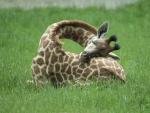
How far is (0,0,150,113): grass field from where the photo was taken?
7.29 metres

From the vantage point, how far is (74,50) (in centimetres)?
1129

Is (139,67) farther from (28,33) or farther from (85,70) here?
(28,33)

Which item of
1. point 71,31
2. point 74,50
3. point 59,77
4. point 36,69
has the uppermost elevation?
point 71,31

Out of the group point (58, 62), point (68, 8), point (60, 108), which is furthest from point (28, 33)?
point (60, 108)

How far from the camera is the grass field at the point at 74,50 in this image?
7293 mm

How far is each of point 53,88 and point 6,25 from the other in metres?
5.09

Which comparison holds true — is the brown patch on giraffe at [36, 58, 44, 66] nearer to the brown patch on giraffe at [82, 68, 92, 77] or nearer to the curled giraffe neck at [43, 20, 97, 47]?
the curled giraffe neck at [43, 20, 97, 47]

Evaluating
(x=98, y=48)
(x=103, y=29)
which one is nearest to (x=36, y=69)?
(x=98, y=48)

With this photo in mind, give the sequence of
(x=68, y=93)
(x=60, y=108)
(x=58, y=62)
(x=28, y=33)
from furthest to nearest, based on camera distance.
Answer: (x=28, y=33), (x=58, y=62), (x=68, y=93), (x=60, y=108)

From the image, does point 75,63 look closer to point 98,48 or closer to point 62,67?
point 62,67

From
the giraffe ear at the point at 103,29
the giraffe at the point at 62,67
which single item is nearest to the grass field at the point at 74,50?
the giraffe at the point at 62,67

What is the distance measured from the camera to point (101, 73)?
26.7ft

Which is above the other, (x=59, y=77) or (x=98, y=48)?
(x=98, y=48)

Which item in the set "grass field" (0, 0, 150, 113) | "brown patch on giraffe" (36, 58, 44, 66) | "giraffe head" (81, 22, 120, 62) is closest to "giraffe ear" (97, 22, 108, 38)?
"giraffe head" (81, 22, 120, 62)
